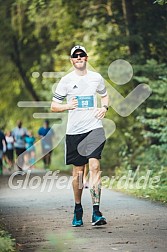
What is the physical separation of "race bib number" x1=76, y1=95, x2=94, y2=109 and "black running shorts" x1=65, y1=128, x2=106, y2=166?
34cm

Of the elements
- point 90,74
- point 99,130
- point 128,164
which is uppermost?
point 90,74

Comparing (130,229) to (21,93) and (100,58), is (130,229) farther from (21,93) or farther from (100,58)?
(21,93)

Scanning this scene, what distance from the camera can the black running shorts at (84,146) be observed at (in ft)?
33.9

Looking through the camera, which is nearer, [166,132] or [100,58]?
[166,132]

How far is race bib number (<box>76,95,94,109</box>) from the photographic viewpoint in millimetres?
10273

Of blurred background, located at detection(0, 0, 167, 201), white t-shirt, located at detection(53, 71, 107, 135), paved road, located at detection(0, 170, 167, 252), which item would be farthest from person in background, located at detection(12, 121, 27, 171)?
white t-shirt, located at detection(53, 71, 107, 135)

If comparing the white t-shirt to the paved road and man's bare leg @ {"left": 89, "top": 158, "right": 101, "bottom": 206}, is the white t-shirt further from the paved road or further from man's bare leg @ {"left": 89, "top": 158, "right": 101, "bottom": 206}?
the paved road

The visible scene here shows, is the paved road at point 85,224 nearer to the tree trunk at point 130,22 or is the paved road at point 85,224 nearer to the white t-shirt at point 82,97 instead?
the white t-shirt at point 82,97

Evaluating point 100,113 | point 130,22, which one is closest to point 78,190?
point 100,113

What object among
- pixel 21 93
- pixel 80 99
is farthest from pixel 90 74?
pixel 21 93

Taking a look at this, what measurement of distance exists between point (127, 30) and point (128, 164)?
387 centimetres

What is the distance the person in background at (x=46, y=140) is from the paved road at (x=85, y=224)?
11.6m

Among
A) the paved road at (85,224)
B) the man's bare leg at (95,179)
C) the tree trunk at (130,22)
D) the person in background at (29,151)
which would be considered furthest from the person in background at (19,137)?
the man's bare leg at (95,179)

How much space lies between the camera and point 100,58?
24578 millimetres
